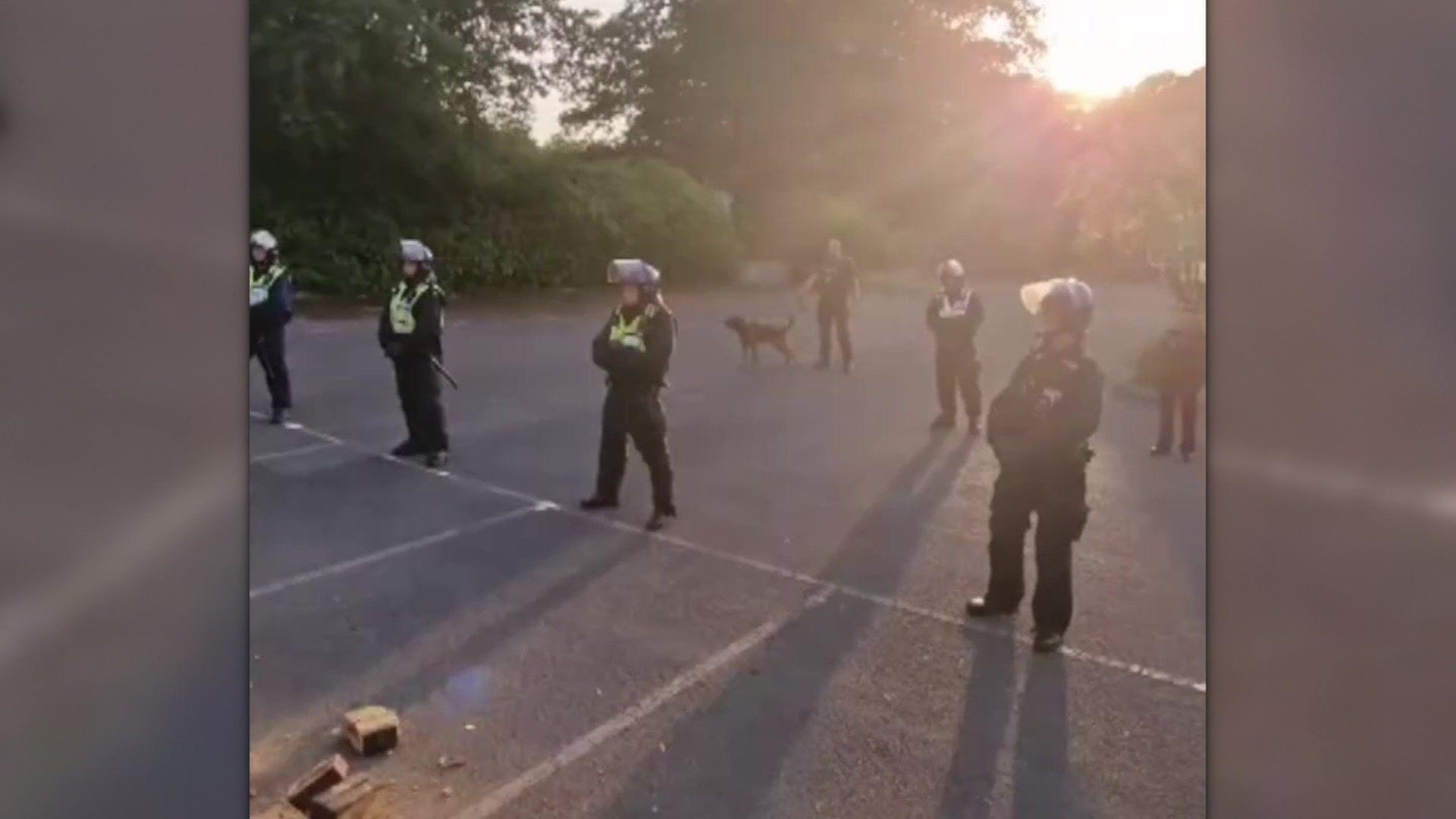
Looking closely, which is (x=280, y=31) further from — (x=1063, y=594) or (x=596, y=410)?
(x=1063, y=594)

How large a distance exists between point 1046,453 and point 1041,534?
0.46 feet

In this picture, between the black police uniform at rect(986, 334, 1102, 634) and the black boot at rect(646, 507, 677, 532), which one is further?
the black boot at rect(646, 507, 677, 532)

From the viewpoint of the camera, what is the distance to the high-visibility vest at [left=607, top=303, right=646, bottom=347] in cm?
205

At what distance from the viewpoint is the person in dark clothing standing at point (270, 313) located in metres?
2.03

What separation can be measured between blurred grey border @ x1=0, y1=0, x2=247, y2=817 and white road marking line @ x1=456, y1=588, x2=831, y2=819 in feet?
1.61

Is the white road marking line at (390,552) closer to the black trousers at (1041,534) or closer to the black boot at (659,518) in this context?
the black boot at (659,518)

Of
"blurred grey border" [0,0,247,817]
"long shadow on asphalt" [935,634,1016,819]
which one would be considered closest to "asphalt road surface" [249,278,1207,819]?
"long shadow on asphalt" [935,634,1016,819]

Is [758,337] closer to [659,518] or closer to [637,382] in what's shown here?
[637,382]

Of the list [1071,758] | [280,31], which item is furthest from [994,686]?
[280,31]

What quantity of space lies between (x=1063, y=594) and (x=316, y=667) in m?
1.32

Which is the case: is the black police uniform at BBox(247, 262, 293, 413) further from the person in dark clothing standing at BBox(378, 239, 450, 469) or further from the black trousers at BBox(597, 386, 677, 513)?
the black trousers at BBox(597, 386, 677, 513)

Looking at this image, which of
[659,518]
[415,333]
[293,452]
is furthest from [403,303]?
[659,518]

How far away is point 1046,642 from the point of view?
1874 millimetres

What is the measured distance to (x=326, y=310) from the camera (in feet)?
6.65
